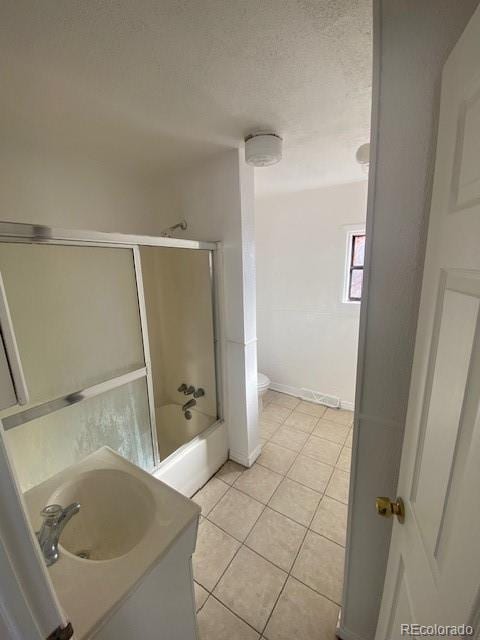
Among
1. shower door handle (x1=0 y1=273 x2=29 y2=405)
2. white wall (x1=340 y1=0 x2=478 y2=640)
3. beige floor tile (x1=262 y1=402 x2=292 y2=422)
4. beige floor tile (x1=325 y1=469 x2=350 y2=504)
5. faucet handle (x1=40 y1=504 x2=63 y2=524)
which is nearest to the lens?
shower door handle (x1=0 y1=273 x2=29 y2=405)

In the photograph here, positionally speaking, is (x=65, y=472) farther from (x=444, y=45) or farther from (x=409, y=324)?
(x=444, y=45)

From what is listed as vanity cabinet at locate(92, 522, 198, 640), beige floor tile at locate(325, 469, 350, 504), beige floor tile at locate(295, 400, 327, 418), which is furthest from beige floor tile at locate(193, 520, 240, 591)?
beige floor tile at locate(295, 400, 327, 418)

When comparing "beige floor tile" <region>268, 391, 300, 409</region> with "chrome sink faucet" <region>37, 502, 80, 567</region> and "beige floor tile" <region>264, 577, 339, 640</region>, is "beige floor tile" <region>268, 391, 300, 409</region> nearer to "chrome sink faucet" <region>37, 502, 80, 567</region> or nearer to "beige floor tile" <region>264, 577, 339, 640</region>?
"beige floor tile" <region>264, 577, 339, 640</region>

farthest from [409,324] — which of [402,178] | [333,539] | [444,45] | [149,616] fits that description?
[333,539]

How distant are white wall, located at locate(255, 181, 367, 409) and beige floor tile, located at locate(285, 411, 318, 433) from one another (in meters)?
0.34

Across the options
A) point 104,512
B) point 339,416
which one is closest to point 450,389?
point 104,512

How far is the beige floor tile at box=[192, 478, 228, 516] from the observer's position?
171cm

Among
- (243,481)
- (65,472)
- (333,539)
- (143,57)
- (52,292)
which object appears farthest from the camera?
(243,481)

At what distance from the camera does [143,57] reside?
858mm

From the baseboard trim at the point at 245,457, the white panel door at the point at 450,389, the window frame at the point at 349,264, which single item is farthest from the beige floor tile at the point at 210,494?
the window frame at the point at 349,264

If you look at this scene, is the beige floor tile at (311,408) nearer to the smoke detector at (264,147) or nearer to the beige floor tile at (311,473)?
the beige floor tile at (311,473)

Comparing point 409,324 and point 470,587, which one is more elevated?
point 409,324

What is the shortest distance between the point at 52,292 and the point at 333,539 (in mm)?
2052

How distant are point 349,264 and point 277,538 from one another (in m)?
2.24
